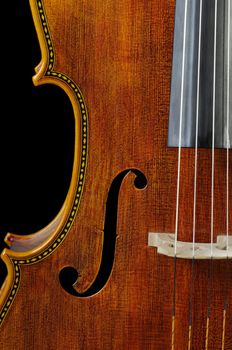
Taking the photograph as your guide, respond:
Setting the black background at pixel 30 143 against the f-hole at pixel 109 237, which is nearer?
the f-hole at pixel 109 237

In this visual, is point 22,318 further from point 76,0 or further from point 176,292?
point 76,0

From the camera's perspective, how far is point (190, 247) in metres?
1.38

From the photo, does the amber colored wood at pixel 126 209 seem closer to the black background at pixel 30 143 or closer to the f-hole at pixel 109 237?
the f-hole at pixel 109 237

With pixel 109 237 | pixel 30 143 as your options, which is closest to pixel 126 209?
pixel 109 237

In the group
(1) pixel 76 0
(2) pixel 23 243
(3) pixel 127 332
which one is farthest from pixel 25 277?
(1) pixel 76 0

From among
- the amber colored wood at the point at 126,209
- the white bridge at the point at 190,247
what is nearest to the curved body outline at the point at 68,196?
the amber colored wood at the point at 126,209

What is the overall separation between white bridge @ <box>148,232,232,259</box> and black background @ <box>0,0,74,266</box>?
405 mm

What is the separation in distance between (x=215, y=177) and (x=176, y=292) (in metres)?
0.23

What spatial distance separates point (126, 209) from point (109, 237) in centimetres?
6

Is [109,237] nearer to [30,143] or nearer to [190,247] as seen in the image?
[190,247]

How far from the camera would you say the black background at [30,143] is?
1735mm

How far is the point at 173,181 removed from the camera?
1.42 m

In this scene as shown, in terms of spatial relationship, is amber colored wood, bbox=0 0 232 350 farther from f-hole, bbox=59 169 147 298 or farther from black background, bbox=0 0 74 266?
black background, bbox=0 0 74 266

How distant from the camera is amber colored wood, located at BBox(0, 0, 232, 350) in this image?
1406mm
